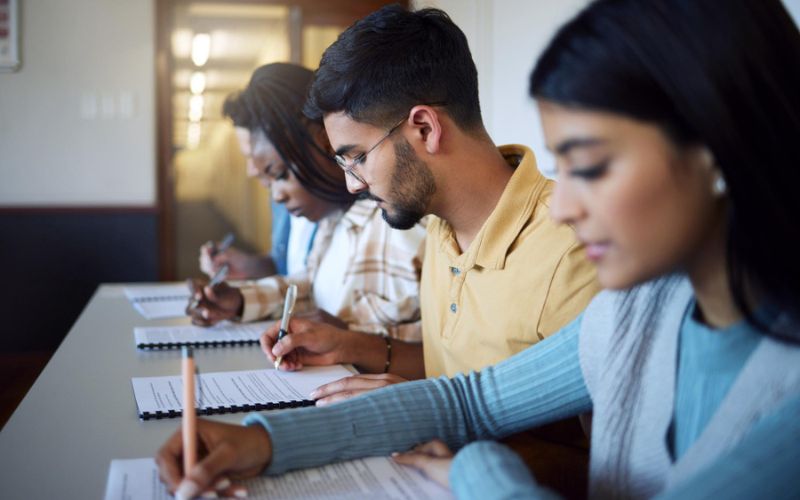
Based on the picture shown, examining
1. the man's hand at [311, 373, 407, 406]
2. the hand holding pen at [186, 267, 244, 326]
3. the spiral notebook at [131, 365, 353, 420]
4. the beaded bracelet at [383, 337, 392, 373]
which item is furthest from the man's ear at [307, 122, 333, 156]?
the man's hand at [311, 373, 407, 406]

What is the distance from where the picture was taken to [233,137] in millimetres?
4770

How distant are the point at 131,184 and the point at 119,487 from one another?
3.95 m

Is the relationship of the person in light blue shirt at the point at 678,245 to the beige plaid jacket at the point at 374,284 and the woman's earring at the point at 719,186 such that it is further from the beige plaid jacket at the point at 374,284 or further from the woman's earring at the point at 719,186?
the beige plaid jacket at the point at 374,284

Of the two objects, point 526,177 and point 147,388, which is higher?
point 526,177

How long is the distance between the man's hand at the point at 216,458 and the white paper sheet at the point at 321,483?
0.02 m

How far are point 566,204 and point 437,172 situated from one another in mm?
672

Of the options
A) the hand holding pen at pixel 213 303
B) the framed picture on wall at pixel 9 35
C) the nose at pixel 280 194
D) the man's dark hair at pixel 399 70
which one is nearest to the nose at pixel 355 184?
the man's dark hair at pixel 399 70

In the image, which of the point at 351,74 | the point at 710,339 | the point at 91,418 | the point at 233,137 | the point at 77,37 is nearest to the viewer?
the point at 710,339

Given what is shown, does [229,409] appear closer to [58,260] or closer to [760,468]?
[760,468]

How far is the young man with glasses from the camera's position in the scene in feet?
4.13

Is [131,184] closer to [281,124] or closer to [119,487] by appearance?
[281,124]

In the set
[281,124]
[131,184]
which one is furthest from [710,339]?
[131,184]

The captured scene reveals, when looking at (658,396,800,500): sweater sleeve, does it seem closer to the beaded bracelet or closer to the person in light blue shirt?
the person in light blue shirt

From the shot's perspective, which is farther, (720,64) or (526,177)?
(526,177)
